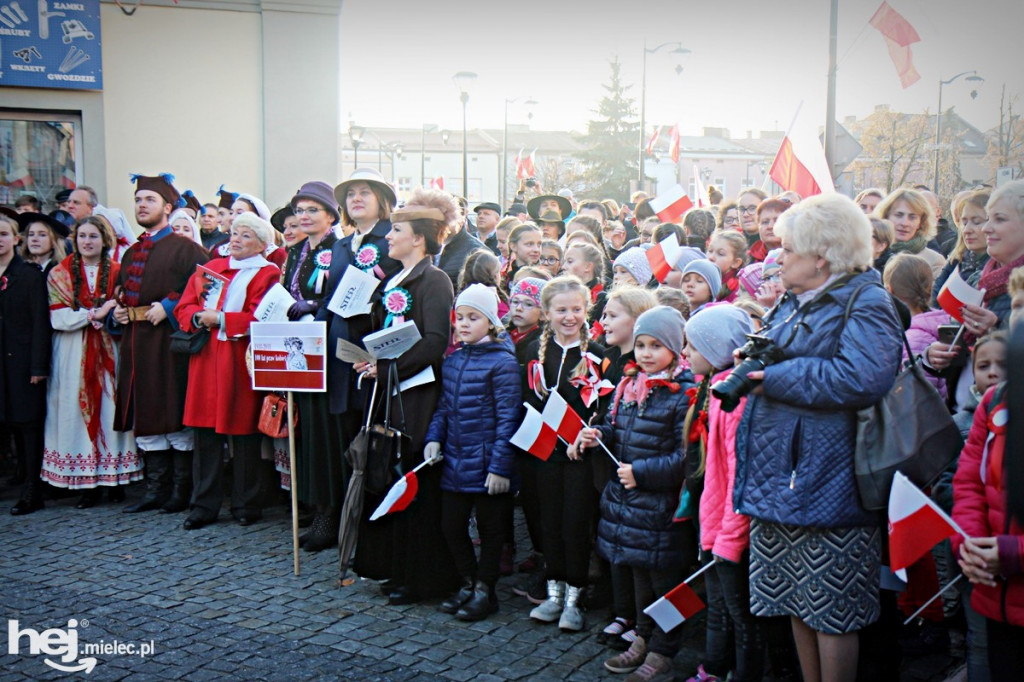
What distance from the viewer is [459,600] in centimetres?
528

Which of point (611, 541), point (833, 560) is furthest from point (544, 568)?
point (833, 560)

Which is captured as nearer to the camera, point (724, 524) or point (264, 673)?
point (724, 524)

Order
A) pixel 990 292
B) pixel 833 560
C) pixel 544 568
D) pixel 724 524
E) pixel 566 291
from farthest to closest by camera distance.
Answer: pixel 544 568
pixel 566 291
pixel 990 292
pixel 724 524
pixel 833 560

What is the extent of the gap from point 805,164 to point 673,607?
4115 millimetres

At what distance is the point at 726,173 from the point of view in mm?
93375

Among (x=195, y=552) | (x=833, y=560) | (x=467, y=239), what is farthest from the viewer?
(x=467, y=239)

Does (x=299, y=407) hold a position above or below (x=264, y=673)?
above

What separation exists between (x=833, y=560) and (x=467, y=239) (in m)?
4.10

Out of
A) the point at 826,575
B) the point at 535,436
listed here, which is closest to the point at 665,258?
the point at 535,436

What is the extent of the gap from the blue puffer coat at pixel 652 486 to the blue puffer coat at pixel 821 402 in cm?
81

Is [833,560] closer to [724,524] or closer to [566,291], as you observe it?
[724,524]

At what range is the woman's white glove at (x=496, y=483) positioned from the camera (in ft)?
16.8

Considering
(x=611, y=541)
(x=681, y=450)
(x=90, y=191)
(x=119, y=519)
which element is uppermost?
(x=90, y=191)

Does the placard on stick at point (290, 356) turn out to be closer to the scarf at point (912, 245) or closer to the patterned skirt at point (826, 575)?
the patterned skirt at point (826, 575)
